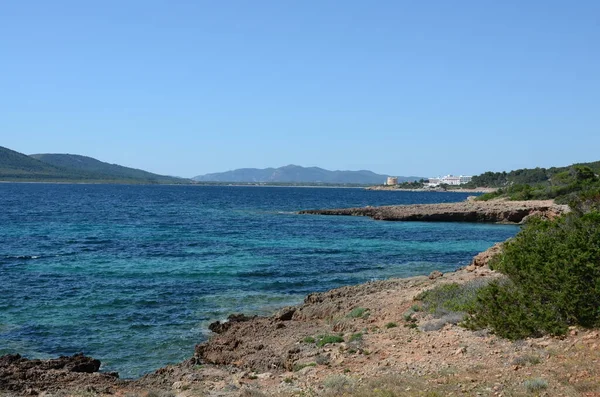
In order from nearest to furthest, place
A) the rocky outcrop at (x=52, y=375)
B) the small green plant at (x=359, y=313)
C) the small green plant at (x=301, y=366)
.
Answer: the rocky outcrop at (x=52, y=375), the small green plant at (x=301, y=366), the small green plant at (x=359, y=313)

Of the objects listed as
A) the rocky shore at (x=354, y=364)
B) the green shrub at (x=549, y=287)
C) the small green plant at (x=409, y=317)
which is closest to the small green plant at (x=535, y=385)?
the rocky shore at (x=354, y=364)

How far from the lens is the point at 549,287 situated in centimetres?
1264

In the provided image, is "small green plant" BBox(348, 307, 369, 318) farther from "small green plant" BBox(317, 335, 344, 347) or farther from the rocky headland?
"small green plant" BBox(317, 335, 344, 347)

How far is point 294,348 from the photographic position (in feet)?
48.6

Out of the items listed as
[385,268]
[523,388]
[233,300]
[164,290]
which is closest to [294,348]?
[523,388]

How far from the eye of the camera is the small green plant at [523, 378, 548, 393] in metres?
9.40

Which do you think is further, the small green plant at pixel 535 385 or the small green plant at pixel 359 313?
the small green plant at pixel 359 313

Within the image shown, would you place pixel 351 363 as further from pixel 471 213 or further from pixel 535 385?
pixel 471 213

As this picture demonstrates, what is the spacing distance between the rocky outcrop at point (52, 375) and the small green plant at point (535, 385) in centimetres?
833

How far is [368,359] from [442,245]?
32.5 metres

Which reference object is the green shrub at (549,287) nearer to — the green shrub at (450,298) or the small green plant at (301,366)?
the green shrub at (450,298)

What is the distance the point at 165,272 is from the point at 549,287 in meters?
21.0

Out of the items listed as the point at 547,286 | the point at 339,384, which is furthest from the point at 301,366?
the point at 547,286

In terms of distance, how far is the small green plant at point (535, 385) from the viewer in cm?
940
